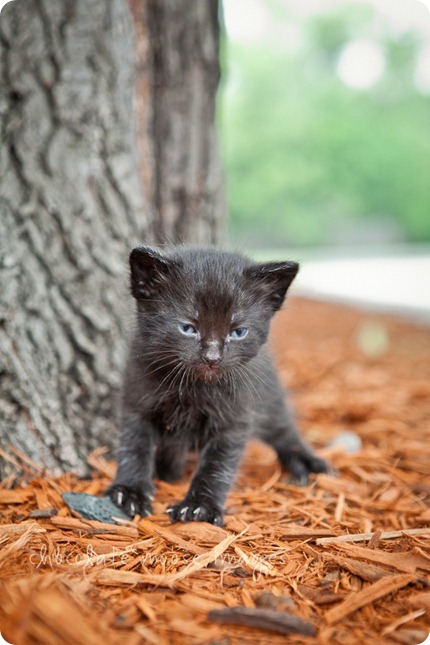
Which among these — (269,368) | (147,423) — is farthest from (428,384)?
(147,423)

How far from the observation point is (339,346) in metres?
7.30

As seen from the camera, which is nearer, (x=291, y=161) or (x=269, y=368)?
(x=269, y=368)

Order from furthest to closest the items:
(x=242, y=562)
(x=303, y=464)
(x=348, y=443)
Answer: (x=348, y=443) → (x=303, y=464) → (x=242, y=562)

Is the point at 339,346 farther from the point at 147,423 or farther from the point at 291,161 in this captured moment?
the point at 291,161

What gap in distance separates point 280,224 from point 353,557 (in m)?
19.5

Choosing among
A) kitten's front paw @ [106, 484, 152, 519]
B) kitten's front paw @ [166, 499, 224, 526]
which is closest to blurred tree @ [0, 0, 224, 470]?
kitten's front paw @ [106, 484, 152, 519]

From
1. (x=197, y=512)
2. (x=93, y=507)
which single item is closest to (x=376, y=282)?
(x=197, y=512)

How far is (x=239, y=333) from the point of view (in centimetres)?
289

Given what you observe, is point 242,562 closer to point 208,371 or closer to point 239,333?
point 208,371

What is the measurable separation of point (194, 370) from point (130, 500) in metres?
0.70

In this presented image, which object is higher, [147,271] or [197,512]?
[147,271]

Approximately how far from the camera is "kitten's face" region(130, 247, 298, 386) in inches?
109

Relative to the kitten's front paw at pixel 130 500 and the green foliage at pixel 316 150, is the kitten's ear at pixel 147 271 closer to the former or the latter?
the kitten's front paw at pixel 130 500

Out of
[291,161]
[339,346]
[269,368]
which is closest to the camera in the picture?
[269,368]
